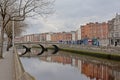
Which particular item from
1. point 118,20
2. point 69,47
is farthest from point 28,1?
point 118,20

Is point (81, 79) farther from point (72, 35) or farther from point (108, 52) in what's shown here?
point (72, 35)

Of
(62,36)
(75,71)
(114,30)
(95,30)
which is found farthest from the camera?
(62,36)

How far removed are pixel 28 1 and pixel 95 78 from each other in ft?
33.3

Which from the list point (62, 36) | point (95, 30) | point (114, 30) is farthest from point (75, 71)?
point (62, 36)

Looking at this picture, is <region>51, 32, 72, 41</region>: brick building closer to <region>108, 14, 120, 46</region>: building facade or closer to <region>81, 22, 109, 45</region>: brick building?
<region>81, 22, 109, 45</region>: brick building

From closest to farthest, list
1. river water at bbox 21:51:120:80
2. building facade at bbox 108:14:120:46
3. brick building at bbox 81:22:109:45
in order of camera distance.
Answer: river water at bbox 21:51:120:80 → building facade at bbox 108:14:120:46 → brick building at bbox 81:22:109:45

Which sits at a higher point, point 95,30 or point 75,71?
point 95,30

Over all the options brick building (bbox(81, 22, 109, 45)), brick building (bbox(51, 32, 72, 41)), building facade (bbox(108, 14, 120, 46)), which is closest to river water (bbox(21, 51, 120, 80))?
building facade (bbox(108, 14, 120, 46))

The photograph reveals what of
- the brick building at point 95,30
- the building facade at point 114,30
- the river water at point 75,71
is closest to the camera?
the river water at point 75,71

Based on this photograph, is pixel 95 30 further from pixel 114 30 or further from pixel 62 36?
pixel 62 36

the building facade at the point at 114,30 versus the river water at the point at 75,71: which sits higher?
the building facade at the point at 114,30

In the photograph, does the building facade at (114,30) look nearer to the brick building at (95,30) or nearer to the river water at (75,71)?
the brick building at (95,30)

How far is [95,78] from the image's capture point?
29.0 m

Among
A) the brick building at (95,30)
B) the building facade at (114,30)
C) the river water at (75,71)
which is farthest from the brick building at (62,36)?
the river water at (75,71)
